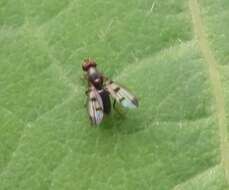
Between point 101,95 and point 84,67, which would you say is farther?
point 101,95

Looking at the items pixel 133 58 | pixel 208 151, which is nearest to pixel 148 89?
pixel 133 58

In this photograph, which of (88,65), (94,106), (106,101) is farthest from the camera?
(106,101)

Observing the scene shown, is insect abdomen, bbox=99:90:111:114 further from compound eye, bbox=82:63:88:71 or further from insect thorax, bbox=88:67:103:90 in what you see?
compound eye, bbox=82:63:88:71

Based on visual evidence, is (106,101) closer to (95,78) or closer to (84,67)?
(95,78)

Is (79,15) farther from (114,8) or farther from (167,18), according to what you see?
(167,18)

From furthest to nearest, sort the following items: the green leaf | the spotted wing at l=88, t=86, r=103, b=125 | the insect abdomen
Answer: the insect abdomen → the spotted wing at l=88, t=86, r=103, b=125 → the green leaf

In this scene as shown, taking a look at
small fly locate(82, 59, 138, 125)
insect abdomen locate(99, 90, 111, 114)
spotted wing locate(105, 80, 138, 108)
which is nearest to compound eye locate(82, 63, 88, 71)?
small fly locate(82, 59, 138, 125)

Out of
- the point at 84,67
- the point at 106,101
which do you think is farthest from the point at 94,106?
the point at 84,67
